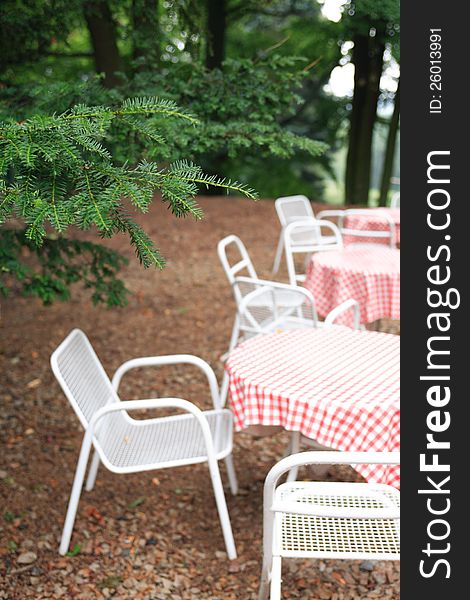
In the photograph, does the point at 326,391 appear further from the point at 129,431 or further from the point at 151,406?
the point at 129,431

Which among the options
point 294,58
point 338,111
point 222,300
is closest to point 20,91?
point 294,58

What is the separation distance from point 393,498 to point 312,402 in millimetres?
498

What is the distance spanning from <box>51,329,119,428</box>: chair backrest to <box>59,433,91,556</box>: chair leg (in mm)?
101

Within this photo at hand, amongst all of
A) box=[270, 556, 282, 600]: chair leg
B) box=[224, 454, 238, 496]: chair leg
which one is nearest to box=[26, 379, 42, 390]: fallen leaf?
box=[224, 454, 238, 496]: chair leg

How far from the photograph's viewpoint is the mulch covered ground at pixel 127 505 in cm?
321

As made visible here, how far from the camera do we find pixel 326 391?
3.13 metres

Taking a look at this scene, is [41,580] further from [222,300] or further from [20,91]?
[222,300]

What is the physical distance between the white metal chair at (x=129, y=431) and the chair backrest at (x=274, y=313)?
3.87ft

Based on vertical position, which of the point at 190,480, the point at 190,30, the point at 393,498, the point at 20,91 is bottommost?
the point at 190,480

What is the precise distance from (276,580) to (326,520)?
0.46 metres

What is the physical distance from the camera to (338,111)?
1598 cm

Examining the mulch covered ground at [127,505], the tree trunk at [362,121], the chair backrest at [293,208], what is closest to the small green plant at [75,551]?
the mulch covered ground at [127,505]

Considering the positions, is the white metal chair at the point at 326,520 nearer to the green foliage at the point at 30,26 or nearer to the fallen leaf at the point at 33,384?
the green foliage at the point at 30,26

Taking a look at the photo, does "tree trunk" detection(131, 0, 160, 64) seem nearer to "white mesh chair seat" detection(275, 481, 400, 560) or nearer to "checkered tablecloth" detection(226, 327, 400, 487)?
"checkered tablecloth" detection(226, 327, 400, 487)
